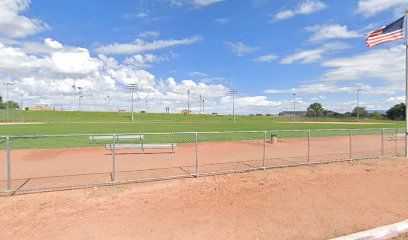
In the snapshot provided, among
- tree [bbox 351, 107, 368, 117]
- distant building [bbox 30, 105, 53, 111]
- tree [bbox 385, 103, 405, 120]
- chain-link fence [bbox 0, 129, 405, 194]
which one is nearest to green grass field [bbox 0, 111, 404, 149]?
chain-link fence [bbox 0, 129, 405, 194]

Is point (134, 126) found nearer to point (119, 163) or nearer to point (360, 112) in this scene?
point (119, 163)

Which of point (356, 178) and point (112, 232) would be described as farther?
point (356, 178)

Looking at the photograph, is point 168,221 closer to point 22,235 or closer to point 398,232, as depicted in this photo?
point 22,235

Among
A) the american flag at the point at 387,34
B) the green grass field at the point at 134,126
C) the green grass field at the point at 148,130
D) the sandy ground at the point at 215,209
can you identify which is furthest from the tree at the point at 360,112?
the sandy ground at the point at 215,209

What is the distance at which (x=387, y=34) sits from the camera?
13.4 metres

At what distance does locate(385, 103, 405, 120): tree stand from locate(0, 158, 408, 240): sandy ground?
11271 cm

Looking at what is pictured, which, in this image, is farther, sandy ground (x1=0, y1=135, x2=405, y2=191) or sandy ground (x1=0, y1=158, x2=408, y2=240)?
sandy ground (x1=0, y1=135, x2=405, y2=191)

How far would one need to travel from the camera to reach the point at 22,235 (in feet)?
16.5

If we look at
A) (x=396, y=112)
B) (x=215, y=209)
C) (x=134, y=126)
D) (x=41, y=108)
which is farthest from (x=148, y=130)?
(x=41, y=108)

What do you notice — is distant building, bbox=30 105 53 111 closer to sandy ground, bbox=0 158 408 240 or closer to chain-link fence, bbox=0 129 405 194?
chain-link fence, bbox=0 129 405 194

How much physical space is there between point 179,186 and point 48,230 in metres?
3.73

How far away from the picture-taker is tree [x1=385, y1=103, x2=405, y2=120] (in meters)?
103

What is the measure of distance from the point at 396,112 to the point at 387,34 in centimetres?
11101

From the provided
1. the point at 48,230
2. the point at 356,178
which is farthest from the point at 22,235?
the point at 356,178
